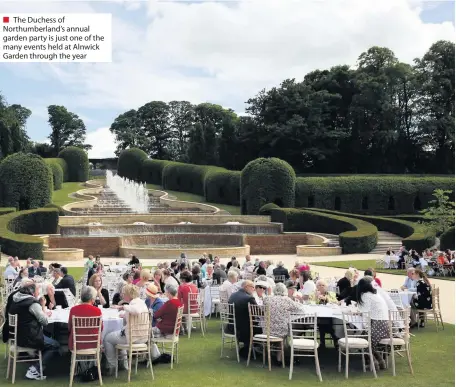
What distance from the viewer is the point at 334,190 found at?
46906 mm

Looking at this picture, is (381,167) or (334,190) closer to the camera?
(334,190)

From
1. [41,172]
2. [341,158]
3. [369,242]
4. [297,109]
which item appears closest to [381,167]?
[341,158]

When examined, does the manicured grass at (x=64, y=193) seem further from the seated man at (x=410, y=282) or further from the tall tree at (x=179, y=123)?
the seated man at (x=410, y=282)

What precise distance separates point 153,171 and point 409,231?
138ft

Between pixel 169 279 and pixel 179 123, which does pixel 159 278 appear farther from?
pixel 179 123

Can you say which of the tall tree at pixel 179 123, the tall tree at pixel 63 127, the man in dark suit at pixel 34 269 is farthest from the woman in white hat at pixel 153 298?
the tall tree at pixel 63 127

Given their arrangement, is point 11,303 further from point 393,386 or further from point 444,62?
point 444,62

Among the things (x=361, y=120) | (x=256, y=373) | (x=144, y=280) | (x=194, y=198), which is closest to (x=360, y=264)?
(x=144, y=280)

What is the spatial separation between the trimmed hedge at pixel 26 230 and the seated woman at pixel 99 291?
18470 millimetres

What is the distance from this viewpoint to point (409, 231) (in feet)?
118

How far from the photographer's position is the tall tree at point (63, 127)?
342ft

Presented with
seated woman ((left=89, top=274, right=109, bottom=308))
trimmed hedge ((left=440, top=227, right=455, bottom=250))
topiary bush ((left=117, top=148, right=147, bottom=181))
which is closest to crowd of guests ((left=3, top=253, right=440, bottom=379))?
seated woman ((left=89, top=274, right=109, bottom=308))

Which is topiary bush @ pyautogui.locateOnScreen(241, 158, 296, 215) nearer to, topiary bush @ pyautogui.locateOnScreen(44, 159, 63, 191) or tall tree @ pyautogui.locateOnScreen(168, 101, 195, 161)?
topiary bush @ pyautogui.locateOnScreen(44, 159, 63, 191)

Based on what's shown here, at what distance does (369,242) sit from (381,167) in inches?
1256
